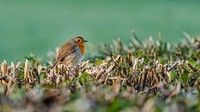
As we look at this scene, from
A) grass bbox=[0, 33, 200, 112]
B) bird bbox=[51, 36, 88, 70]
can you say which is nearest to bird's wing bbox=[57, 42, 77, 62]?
bird bbox=[51, 36, 88, 70]

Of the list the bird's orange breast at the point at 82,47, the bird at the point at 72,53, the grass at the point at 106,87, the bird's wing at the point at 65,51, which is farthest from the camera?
the bird's orange breast at the point at 82,47

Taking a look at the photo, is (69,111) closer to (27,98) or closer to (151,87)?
(27,98)

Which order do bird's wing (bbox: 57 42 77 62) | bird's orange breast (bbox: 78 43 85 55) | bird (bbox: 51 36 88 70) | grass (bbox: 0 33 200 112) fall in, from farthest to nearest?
bird's orange breast (bbox: 78 43 85 55)
bird's wing (bbox: 57 42 77 62)
bird (bbox: 51 36 88 70)
grass (bbox: 0 33 200 112)

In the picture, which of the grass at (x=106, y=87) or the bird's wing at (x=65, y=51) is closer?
the grass at (x=106, y=87)

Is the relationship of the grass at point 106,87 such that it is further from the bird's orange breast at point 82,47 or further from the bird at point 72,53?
the bird's orange breast at point 82,47

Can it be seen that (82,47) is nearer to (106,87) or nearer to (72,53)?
(72,53)

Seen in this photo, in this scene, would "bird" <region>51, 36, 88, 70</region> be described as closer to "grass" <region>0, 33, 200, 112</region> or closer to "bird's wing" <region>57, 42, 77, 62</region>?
"bird's wing" <region>57, 42, 77, 62</region>

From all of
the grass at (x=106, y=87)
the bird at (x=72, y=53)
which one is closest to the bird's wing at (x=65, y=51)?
the bird at (x=72, y=53)
